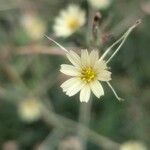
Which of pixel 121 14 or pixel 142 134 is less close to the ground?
pixel 121 14

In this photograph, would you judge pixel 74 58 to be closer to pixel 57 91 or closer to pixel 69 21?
pixel 69 21

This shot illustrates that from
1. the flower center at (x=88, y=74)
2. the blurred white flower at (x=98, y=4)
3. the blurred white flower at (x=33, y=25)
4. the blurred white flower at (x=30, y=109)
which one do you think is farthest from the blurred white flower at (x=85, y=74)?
the blurred white flower at (x=33, y=25)

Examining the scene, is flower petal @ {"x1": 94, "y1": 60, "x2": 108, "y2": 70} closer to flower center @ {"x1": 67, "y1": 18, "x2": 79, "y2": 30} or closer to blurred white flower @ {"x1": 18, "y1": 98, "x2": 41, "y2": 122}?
flower center @ {"x1": 67, "y1": 18, "x2": 79, "y2": 30}

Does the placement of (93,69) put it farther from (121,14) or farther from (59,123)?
(121,14)

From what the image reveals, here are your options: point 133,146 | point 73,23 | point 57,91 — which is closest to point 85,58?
point 73,23

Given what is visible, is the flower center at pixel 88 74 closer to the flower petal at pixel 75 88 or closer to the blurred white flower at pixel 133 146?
the flower petal at pixel 75 88

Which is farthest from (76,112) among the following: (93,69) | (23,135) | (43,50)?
(93,69)
